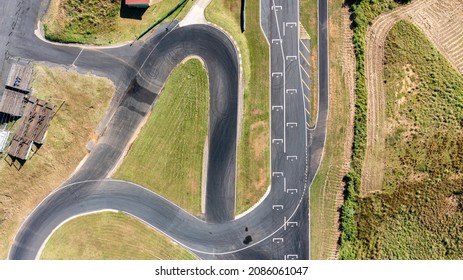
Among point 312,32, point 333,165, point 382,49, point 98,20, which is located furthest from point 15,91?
point 382,49

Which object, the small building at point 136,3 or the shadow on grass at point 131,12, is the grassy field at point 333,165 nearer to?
the small building at point 136,3

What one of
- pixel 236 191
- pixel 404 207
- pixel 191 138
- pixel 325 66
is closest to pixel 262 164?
pixel 236 191

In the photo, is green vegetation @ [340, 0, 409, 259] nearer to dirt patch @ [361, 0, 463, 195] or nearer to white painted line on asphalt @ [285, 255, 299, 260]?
dirt patch @ [361, 0, 463, 195]

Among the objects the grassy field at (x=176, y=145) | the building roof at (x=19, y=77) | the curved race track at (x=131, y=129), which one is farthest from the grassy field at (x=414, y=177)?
the building roof at (x=19, y=77)

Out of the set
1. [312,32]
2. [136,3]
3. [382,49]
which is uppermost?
[136,3]

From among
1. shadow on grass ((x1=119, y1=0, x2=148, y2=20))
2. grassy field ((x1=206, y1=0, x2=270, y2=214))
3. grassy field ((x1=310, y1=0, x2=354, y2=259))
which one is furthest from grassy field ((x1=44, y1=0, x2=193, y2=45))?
grassy field ((x1=310, y1=0, x2=354, y2=259))

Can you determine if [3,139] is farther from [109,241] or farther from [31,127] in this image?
[109,241]

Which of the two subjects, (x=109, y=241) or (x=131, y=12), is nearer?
(x=109, y=241)
